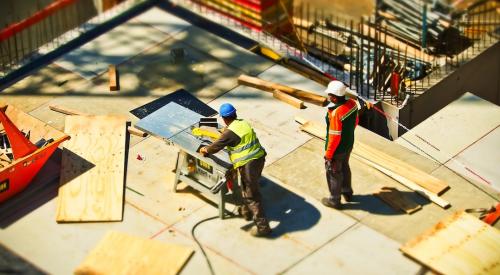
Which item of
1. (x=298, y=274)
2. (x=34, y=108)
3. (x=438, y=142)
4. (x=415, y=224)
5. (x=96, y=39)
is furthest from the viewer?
(x=96, y=39)

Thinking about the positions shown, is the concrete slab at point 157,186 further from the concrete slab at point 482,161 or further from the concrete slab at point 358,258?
the concrete slab at point 482,161

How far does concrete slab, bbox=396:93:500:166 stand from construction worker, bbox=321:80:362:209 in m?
2.51

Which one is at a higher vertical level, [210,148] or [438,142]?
[210,148]

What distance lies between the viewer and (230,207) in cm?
1449

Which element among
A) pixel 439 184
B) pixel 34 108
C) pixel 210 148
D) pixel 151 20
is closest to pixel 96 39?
pixel 151 20

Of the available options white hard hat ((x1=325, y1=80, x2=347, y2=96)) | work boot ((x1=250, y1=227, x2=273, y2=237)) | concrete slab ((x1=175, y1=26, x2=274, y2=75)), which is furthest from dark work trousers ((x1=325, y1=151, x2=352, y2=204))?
concrete slab ((x1=175, y1=26, x2=274, y2=75))

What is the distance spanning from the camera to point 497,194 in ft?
48.7

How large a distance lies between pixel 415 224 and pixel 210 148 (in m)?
3.40

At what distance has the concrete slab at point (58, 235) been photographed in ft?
44.5

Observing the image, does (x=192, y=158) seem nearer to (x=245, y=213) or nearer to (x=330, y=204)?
(x=245, y=213)

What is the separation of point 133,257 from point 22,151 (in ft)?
9.22

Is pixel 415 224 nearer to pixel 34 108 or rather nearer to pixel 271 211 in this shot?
pixel 271 211

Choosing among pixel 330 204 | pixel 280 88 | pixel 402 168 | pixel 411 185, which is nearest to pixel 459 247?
pixel 411 185

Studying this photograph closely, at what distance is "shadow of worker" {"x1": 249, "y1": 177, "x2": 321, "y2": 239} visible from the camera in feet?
46.3
